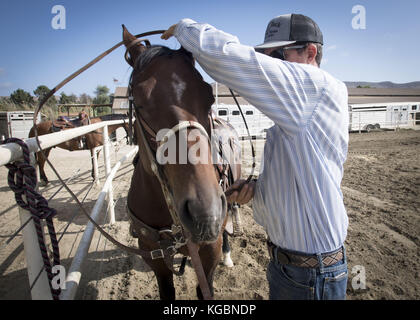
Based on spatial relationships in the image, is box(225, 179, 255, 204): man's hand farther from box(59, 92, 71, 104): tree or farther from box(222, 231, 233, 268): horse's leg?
box(59, 92, 71, 104): tree

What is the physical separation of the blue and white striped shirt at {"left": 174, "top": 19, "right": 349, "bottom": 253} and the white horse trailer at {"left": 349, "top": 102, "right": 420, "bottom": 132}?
73.7ft

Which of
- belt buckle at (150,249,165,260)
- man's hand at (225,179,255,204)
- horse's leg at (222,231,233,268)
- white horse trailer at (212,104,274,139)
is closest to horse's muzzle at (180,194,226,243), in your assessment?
man's hand at (225,179,255,204)

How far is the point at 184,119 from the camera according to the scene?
3.92 ft

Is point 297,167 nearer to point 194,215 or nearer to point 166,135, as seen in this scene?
point 194,215

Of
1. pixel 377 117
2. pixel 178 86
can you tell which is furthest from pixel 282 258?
pixel 377 117

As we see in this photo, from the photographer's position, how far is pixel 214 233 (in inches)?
40.9

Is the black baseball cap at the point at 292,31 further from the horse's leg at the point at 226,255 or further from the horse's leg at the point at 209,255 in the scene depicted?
the horse's leg at the point at 226,255

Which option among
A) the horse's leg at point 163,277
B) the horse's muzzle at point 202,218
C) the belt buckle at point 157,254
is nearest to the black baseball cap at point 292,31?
the horse's muzzle at point 202,218

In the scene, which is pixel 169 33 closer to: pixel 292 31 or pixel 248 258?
pixel 292 31

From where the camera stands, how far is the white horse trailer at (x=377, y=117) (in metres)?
20.2

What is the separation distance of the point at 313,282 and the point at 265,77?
1087mm

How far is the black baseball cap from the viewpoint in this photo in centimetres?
130
